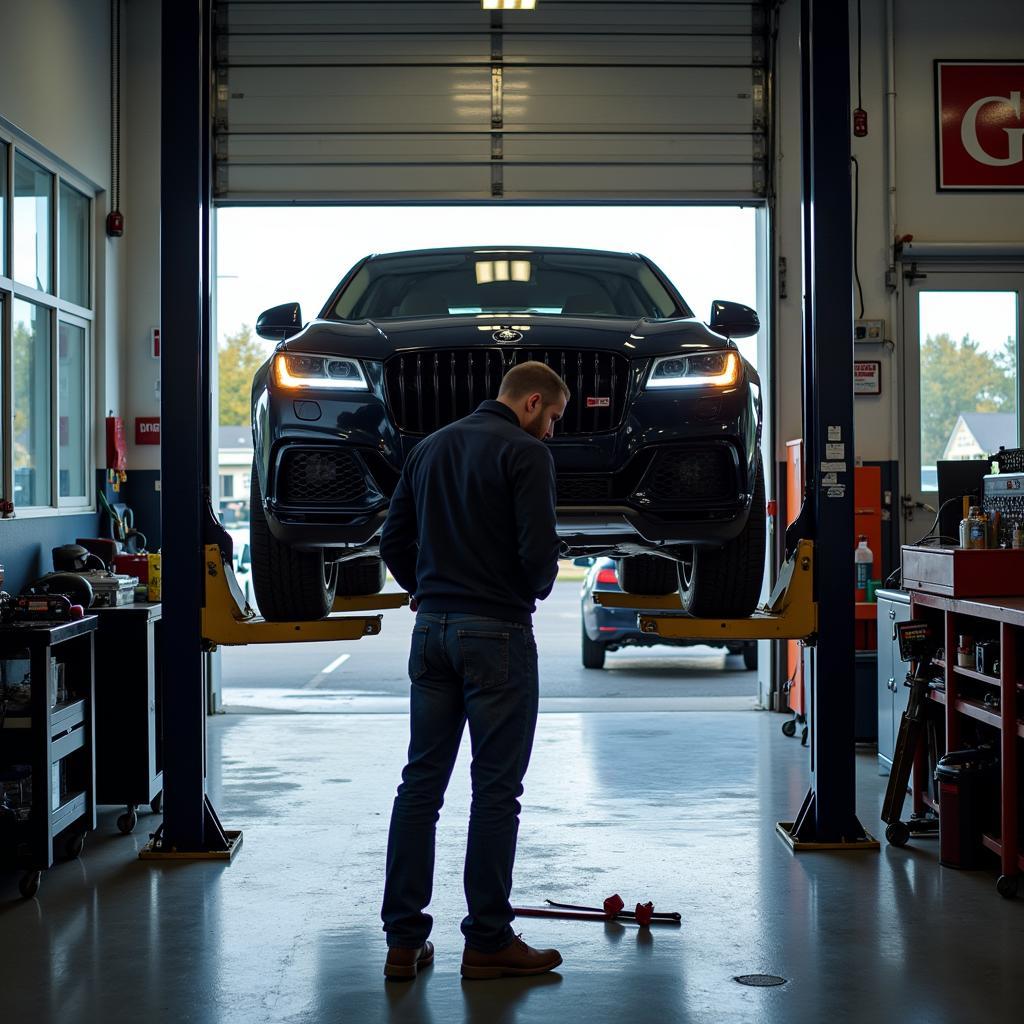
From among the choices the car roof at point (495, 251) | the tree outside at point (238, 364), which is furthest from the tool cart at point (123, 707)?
the tree outside at point (238, 364)

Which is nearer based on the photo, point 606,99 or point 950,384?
point 606,99

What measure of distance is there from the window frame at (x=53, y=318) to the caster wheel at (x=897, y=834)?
14.2ft

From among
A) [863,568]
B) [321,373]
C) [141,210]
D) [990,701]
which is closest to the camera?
[321,373]

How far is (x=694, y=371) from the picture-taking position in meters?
3.85

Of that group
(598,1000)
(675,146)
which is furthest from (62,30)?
(598,1000)

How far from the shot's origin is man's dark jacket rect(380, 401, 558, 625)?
312cm

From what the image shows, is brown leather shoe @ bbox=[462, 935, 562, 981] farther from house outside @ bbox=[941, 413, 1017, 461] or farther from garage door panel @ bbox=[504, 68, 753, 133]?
garage door panel @ bbox=[504, 68, 753, 133]

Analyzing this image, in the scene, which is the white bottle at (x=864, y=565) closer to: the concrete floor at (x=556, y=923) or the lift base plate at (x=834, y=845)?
the concrete floor at (x=556, y=923)

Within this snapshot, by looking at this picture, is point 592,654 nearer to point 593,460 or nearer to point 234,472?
point 593,460

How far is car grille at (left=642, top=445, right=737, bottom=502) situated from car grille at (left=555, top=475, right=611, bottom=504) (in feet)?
0.39

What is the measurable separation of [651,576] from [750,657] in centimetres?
521

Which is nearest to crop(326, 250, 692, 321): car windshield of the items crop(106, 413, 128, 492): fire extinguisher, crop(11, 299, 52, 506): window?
crop(11, 299, 52, 506): window

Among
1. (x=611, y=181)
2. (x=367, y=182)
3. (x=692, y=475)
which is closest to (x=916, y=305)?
(x=611, y=181)

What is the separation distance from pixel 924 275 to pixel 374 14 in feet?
12.6
